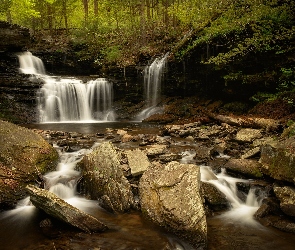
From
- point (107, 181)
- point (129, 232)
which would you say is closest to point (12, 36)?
point (107, 181)

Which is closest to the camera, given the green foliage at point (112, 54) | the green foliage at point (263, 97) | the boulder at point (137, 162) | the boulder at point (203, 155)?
the boulder at point (137, 162)

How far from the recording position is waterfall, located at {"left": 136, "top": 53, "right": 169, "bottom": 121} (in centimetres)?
1599

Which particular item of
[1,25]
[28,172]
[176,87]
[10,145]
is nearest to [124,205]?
[28,172]

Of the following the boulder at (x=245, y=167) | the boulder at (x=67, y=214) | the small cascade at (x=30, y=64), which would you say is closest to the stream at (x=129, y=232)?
the boulder at (x=67, y=214)

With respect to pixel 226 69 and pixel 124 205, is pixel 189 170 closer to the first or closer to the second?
pixel 124 205

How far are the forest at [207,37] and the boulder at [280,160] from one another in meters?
5.16

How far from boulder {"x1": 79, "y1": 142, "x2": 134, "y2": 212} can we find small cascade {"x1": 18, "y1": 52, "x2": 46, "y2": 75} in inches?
581

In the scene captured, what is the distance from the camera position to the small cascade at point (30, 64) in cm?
1856

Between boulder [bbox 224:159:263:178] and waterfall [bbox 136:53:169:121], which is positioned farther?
waterfall [bbox 136:53:169:121]

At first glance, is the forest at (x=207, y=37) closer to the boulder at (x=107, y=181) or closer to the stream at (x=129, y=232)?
the stream at (x=129, y=232)

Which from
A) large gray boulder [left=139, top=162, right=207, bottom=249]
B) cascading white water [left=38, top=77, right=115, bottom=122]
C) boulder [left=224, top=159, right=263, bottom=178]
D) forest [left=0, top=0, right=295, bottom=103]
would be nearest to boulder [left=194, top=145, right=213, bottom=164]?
boulder [left=224, top=159, right=263, bottom=178]

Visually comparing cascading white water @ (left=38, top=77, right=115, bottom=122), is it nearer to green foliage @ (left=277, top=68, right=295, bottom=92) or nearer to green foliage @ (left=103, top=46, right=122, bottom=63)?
green foliage @ (left=103, top=46, right=122, bottom=63)

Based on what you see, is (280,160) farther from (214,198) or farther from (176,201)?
(176,201)

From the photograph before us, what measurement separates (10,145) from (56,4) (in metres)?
20.1
